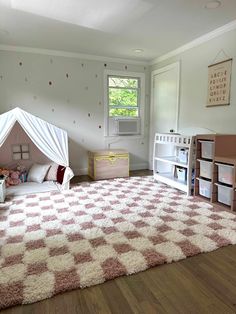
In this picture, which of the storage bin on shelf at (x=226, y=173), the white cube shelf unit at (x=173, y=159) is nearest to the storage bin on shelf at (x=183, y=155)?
the white cube shelf unit at (x=173, y=159)

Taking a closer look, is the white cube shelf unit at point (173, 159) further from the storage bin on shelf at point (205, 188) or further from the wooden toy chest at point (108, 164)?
the wooden toy chest at point (108, 164)

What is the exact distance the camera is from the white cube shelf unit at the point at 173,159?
325cm

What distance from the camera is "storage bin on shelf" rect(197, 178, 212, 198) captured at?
3.03 meters

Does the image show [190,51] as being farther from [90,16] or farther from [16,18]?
[16,18]

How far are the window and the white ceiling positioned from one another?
31.9 inches

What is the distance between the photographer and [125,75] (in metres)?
4.79

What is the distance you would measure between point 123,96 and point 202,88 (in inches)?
69.8

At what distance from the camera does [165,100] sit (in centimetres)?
461

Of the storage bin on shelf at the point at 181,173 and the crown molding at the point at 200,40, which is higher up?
the crown molding at the point at 200,40

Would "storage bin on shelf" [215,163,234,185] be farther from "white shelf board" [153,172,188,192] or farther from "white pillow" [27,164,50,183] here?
"white pillow" [27,164,50,183]

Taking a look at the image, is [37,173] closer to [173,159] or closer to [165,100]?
[173,159]

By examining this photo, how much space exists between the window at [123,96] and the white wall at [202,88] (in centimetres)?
98

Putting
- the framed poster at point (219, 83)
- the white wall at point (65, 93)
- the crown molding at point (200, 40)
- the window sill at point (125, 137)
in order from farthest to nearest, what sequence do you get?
the window sill at point (125, 137)
the white wall at point (65, 93)
the framed poster at point (219, 83)
the crown molding at point (200, 40)

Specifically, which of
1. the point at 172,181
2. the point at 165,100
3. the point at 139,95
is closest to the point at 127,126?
the point at 139,95
